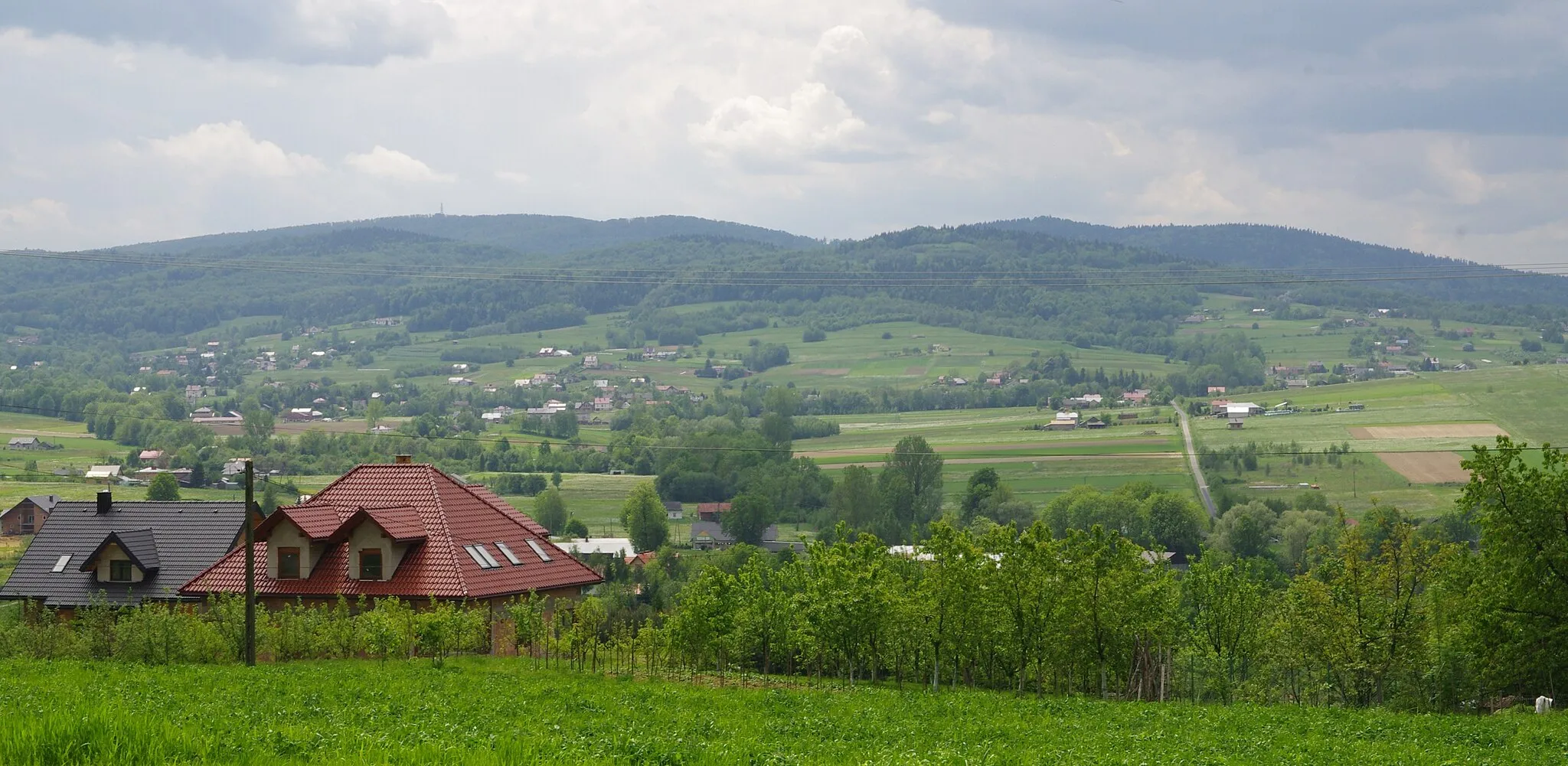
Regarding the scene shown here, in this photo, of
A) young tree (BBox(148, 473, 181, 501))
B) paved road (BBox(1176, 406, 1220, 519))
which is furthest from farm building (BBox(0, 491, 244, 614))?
paved road (BBox(1176, 406, 1220, 519))

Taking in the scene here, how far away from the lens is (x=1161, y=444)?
14712 cm

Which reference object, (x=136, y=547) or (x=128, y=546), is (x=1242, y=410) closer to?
(x=136, y=547)

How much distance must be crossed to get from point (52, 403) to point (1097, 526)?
193607 mm

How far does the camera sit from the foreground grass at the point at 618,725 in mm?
12312

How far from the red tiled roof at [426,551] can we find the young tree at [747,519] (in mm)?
76874

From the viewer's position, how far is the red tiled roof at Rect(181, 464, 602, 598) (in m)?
39.6

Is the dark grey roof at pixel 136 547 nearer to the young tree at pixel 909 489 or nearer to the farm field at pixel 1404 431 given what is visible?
the farm field at pixel 1404 431

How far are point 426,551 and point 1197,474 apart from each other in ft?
333

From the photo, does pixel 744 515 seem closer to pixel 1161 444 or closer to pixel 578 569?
pixel 1161 444

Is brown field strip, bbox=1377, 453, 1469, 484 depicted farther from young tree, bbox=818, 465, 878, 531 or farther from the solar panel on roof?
the solar panel on roof

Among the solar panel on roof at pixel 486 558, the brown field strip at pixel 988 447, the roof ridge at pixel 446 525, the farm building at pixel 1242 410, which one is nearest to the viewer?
the roof ridge at pixel 446 525

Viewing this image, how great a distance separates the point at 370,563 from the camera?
40219mm

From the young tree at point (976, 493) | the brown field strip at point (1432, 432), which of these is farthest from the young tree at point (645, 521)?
the brown field strip at point (1432, 432)

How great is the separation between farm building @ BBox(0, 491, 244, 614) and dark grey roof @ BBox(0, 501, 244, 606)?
0.03 meters
